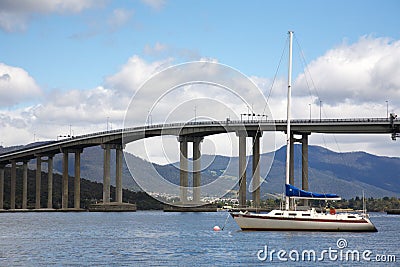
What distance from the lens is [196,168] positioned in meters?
168

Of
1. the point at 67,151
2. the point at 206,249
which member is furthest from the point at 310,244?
the point at 67,151

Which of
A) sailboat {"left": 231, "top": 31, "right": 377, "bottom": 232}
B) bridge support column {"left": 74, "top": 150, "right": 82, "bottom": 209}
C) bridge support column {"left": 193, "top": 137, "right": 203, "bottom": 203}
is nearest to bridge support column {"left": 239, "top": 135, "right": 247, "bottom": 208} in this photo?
bridge support column {"left": 193, "top": 137, "right": 203, "bottom": 203}

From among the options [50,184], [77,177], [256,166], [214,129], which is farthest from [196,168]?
[50,184]

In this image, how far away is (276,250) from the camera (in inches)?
2384

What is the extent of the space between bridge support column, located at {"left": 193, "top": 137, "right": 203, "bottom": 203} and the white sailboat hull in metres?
88.5

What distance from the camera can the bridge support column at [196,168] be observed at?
545 feet

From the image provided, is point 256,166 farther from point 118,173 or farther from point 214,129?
point 118,173

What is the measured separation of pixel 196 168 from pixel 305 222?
9409cm

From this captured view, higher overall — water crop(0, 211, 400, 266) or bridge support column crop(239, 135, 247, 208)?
bridge support column crop(239, 135, 247, 208)

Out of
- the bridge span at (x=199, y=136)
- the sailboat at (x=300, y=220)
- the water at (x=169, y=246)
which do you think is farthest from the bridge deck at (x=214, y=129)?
the sailboat at (x=300, y=220)

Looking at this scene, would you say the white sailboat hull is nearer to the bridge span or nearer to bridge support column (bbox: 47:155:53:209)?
the bridge span

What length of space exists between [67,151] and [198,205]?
36818 mm

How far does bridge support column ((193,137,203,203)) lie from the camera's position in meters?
166

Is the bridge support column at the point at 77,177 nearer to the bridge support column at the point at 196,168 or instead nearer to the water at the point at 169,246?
the bridge support column at the point at 196,168
